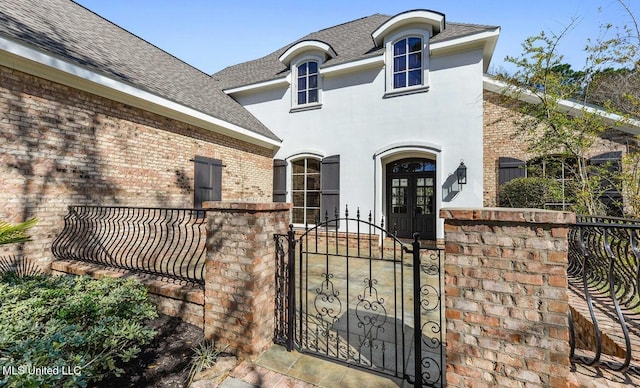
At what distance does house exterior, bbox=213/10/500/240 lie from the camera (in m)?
6.79

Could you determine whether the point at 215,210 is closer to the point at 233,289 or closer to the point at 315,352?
the point at 233,289

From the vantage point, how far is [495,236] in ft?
5.84

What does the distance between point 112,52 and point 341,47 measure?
656cm

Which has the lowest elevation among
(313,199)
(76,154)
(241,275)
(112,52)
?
(241,275)

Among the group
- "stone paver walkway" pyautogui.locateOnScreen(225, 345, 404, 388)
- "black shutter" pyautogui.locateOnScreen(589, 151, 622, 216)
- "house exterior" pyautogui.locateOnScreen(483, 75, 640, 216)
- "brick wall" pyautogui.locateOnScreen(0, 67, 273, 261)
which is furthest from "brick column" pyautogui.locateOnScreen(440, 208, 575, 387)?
"black shutter" pyautogui.locateOnScreen(589, 151, 622, 216)

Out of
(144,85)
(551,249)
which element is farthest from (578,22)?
(144,85)

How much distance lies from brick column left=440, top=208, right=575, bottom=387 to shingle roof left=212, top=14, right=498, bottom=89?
6.78 meters

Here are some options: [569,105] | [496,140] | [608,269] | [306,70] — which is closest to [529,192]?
[496,140]

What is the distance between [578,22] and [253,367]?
25.9ft

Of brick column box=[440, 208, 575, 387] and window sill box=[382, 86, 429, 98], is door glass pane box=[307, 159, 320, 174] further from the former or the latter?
Answer: brick column box=[440, 208, 575, 387]

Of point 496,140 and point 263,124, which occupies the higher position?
point 263,124

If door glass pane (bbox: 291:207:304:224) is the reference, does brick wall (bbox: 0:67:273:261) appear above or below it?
above

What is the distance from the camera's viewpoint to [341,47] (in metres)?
8.93

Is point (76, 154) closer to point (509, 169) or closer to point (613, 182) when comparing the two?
point (509, 169)
